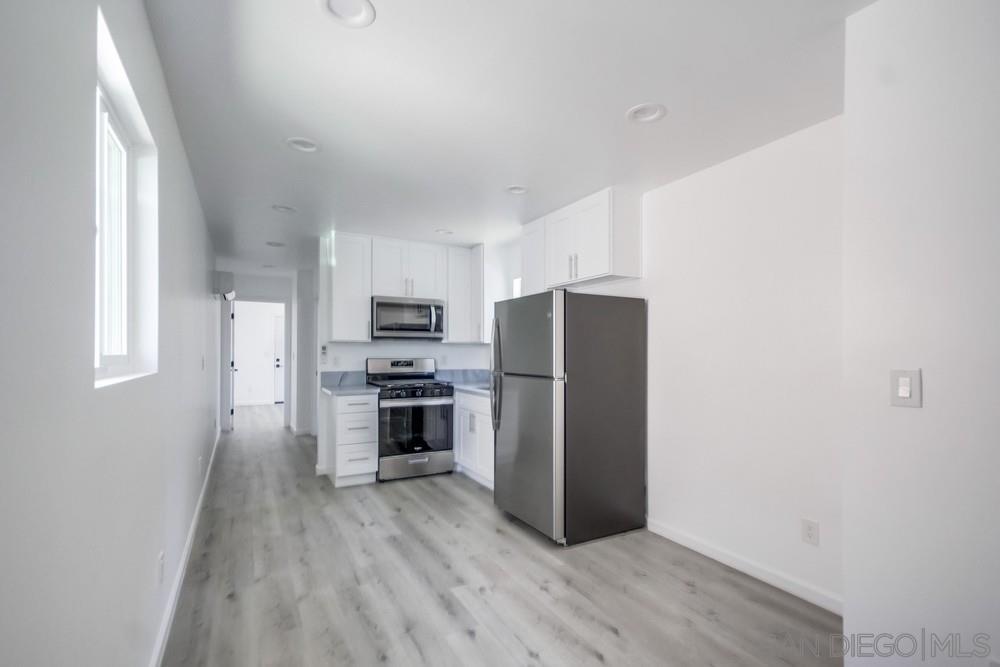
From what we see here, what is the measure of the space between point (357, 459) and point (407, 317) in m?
1.45

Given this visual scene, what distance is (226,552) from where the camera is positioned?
290 centimetres

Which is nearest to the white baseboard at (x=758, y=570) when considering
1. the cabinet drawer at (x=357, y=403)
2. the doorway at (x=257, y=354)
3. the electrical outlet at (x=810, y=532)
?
the electrical outlet at (x=810, y=532)

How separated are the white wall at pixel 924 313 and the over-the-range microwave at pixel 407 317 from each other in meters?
3.80

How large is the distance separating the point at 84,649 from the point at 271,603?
58.1 inches

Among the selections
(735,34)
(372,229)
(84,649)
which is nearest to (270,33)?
(735,34)

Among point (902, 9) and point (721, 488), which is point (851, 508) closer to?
point (721, 488)

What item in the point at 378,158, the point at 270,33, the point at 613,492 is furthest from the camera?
the point at 613,492

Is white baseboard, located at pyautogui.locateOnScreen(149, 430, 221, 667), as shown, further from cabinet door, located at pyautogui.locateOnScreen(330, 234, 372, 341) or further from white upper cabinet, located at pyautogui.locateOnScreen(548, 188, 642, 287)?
white upper cabinet, located at pyautogui.locateOnScreen(548, 188, 642, 287)

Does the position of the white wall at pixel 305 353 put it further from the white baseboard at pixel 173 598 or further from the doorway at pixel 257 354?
the doorway at pixel 257 354

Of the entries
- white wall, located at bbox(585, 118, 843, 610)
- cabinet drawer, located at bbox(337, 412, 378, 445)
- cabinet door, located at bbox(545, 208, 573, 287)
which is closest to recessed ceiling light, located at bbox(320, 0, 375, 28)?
white wall, located at bbox(585, 118, 843, 610)

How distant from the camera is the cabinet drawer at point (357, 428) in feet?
14.1

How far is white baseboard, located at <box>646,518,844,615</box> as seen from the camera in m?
2.29

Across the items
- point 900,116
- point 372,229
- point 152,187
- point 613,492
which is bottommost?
point 613,492

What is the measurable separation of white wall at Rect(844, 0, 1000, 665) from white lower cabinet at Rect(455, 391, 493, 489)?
2.93 meters
